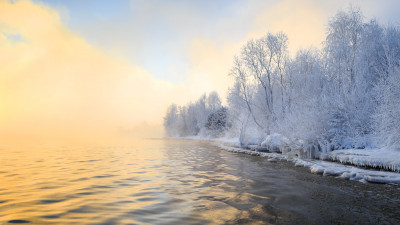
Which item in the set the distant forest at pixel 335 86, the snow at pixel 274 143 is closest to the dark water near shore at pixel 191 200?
the distant forest at pixel 335 86

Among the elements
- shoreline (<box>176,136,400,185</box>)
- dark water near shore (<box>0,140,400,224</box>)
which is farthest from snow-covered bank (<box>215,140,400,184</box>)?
dark water near shore (<box>0,140,400,224</box>)

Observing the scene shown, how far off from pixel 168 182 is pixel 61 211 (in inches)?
174

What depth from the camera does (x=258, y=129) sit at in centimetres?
3528

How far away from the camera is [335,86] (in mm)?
23516

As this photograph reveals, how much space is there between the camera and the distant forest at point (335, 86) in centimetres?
1633

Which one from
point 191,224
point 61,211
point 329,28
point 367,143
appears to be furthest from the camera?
point 329,28

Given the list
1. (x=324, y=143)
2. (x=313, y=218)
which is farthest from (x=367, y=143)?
(x=313, y=218)

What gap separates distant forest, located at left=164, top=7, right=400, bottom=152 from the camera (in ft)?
53.6

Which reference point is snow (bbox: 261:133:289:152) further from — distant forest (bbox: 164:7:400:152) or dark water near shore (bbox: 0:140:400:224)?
dark water near shore (bbox: 0:140:400:224)

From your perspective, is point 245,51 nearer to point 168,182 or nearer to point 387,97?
point 387,97

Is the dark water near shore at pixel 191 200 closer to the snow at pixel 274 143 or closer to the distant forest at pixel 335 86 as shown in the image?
the distant forest at pixel 335 86

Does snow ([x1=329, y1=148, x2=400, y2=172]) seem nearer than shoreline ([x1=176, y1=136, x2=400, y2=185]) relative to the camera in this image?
No

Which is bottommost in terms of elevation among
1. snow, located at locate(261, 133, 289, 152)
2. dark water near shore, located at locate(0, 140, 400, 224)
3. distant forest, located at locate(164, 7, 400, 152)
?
dark water near shore, located at locate(0, 140, 400, 224)

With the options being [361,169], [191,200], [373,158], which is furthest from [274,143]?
[191,200]
